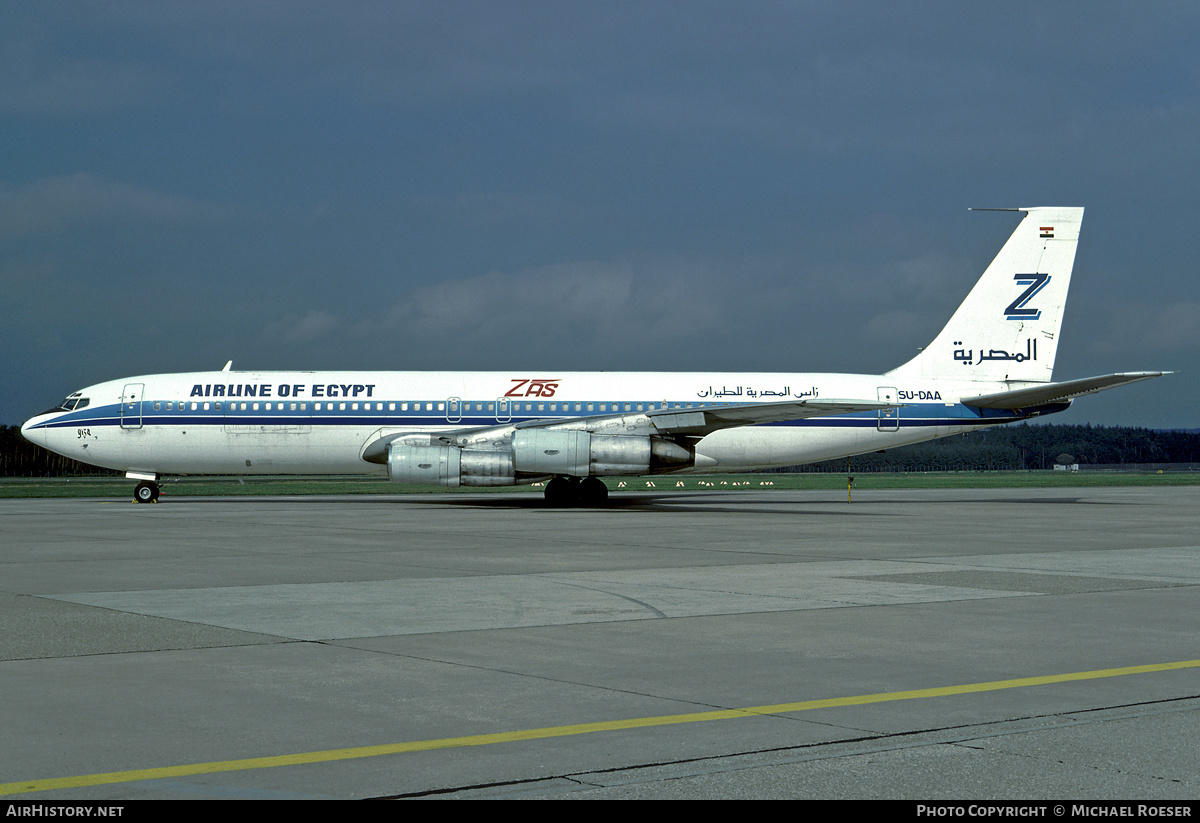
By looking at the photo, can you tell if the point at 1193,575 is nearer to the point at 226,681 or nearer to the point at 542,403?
the point at 226,681

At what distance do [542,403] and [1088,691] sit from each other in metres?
27.3

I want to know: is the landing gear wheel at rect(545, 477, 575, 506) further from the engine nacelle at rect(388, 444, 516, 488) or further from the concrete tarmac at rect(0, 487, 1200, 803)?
the concrete tarmac at rect(0, 487, 1200, 803)

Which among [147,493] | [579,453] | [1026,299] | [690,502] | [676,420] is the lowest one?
[690,502]

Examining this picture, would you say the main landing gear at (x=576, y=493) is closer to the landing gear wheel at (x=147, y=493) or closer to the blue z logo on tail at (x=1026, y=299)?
the landing gear wheel at (x=147, y=493)

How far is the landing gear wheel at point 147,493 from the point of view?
3454cm

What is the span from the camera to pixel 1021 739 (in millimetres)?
6078

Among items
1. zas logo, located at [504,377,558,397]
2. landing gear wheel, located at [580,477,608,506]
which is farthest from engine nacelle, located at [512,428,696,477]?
zas logo, located at [504,377,558,397]

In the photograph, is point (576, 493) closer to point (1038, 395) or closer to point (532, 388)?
point (532, 388)

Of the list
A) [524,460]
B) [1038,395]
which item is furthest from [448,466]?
[1038,395]

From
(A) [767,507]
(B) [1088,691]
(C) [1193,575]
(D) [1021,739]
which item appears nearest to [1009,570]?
(C) [1193,575]

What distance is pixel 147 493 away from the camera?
34.6m

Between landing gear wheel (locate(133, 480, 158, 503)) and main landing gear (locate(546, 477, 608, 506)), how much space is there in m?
12.2

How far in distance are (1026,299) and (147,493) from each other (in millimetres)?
28410

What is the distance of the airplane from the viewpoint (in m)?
32.9
